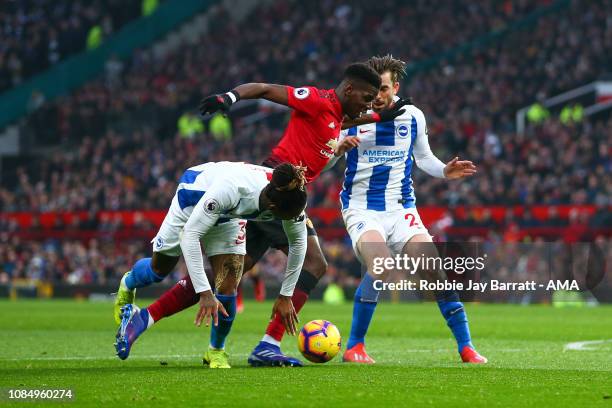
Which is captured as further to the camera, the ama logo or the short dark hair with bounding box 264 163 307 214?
the ama logo

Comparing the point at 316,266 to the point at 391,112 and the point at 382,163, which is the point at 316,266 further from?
the point at 391,112

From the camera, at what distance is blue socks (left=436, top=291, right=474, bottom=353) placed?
9.33 meters

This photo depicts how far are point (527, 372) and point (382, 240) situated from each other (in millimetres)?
1878

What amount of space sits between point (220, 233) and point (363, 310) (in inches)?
66.5

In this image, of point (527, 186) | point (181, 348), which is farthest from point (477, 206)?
point (181, 348)

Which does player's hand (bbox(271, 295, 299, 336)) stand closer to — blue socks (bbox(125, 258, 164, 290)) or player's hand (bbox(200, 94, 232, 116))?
blue socks (bbox(125, 258, 164, 290))

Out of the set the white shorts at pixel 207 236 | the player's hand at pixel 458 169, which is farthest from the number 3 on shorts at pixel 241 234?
the player's hand at pixel 458 169

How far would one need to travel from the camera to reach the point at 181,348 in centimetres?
1117

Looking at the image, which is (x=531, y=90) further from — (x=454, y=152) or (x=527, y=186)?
(x=527, y=186)

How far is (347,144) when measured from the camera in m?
8.65

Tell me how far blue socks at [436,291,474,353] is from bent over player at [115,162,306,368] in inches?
56.5

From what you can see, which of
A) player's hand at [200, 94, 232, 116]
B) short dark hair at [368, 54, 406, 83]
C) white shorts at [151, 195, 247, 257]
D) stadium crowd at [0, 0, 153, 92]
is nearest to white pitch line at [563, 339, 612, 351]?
short dark hair at [368, 54, 406, 83]

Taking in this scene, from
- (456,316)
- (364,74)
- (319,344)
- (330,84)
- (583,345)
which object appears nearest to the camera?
(364,74)

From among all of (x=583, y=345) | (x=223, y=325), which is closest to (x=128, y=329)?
(x=223, y=325)
